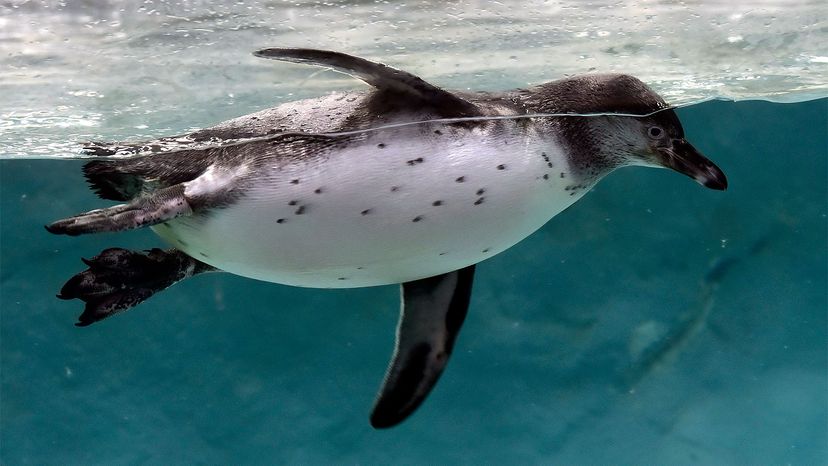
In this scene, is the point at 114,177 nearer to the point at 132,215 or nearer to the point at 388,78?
the point at 132,215

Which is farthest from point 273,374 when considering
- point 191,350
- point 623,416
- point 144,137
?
point 144,137

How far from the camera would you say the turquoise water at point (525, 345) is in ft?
25.4

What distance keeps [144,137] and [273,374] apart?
4.10 m

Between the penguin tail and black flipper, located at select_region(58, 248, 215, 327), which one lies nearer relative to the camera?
black flipper, located at select_region(58, 248, 215, 327)

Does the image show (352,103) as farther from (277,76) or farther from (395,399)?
(395,399)

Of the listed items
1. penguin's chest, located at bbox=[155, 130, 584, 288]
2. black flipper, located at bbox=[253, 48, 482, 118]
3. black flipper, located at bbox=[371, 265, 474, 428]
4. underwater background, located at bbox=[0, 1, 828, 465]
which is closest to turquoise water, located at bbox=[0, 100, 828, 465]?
underwater background, located at bbox=[0, 1, 828, 465]

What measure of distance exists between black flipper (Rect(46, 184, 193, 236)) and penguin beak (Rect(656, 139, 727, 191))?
72.6 inches

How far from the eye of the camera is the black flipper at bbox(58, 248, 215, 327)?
119 inches

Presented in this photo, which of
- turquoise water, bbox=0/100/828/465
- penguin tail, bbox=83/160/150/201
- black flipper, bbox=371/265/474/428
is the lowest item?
turquoise water, bbox=0/100/828/465

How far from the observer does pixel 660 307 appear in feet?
25.8

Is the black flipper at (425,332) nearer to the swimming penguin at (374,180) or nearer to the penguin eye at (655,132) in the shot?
the swimming penguin at (374,180)

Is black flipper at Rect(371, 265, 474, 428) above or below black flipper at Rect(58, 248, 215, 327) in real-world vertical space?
below

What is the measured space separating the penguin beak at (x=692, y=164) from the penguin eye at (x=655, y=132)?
5 centimetres

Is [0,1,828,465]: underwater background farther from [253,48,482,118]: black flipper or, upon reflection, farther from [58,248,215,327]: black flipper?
[253,48,482,118]: black flipper
